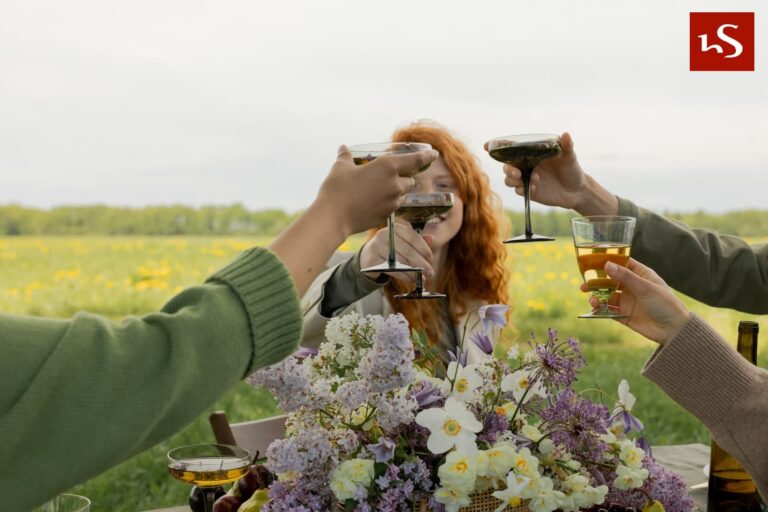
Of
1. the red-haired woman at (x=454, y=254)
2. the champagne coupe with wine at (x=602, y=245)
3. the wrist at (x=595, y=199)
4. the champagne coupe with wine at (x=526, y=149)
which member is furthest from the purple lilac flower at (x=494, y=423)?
the red-haired woman at (x=454, y=254)

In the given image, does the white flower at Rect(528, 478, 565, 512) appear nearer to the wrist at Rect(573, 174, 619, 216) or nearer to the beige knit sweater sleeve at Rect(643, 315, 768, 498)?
the beige knit sweater sleeve at Rect(643, 315, 768, 498)

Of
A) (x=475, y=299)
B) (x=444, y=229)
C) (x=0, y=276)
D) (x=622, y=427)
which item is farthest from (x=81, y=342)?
(x=0, y=276)

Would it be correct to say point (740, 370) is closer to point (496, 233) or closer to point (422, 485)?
point (422, 485)

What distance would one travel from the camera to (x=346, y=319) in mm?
1235

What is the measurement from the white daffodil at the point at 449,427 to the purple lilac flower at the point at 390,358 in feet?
0.24

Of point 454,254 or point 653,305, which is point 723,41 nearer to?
point 454,254

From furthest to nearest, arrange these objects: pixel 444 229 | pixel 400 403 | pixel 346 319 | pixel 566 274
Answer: pixel 566 274, pixel 444 229, pixel 346 319, pixel 400 403

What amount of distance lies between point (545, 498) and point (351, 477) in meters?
0.26

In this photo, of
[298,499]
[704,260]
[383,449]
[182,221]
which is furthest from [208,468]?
[182,221]

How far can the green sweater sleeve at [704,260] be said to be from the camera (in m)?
2.22

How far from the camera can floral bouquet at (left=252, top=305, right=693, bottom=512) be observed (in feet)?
3.62

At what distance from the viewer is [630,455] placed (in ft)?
4.12

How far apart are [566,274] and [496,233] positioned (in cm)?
441

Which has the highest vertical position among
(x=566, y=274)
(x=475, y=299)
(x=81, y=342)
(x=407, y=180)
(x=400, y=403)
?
(x=407, y=180)
